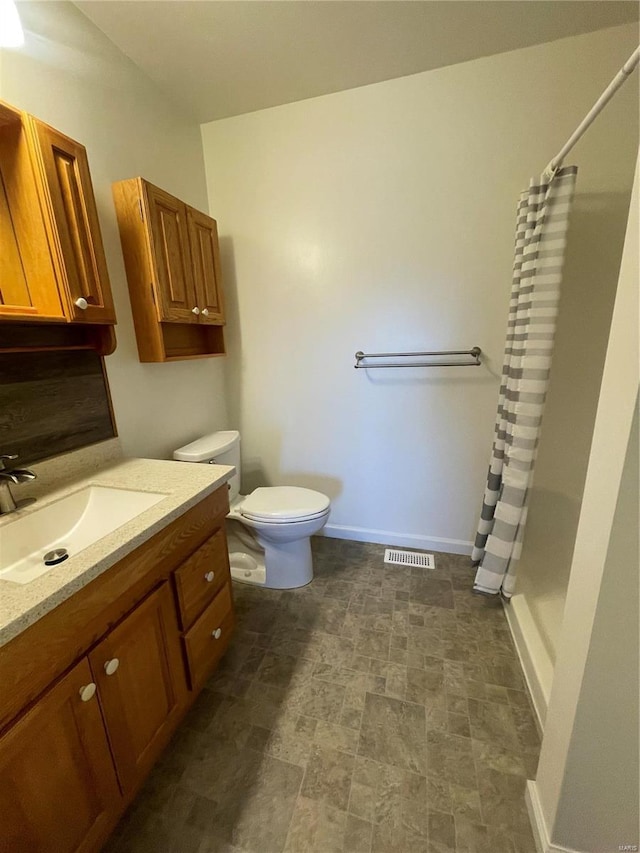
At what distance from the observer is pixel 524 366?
1.39 metres

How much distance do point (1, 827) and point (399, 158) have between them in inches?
98.8

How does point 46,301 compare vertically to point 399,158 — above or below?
below

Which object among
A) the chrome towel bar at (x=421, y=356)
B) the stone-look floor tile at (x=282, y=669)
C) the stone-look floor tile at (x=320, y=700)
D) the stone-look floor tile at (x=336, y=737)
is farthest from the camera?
the chrome towel bar at (x=421, y=356)

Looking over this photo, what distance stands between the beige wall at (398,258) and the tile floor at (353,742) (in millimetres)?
699

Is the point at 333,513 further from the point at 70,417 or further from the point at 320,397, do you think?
the point at 70,417

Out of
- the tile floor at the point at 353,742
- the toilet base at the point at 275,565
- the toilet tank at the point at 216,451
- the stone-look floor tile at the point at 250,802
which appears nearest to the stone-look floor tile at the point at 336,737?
the tile floor at the point at 353,742

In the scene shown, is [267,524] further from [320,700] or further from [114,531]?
[114,531]

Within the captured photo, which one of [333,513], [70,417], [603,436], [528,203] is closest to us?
[603,436]

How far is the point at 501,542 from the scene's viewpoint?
157 centimetres

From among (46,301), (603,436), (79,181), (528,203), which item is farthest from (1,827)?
(528,203)

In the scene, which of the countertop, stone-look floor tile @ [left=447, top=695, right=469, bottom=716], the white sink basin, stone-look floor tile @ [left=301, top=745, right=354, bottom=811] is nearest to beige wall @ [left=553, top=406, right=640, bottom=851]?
stone-look floor tile @ [left=447, top=695, right=469, bottom=716]

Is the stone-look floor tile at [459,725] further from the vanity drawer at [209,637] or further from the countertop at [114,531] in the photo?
the countertop at [114,531]

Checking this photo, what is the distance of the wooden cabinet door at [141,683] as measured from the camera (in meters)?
0.83

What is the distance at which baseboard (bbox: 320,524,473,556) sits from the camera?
6.78ft
